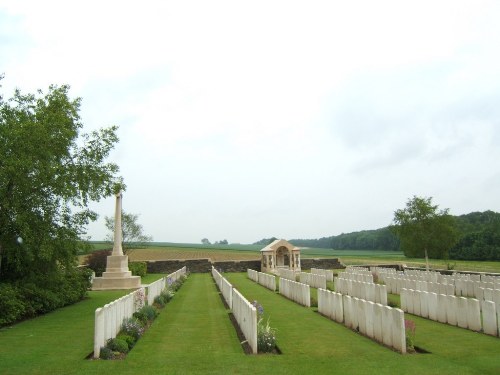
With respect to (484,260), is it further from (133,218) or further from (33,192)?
(33,192)

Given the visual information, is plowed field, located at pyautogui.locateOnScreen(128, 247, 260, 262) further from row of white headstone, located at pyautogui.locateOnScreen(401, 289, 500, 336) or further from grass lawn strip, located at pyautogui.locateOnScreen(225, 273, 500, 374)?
grass lawn strip, located at pyautogui.locateOnScreen(225, 273, 500, 374)

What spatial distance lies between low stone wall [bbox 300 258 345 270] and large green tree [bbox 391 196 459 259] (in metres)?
10.4

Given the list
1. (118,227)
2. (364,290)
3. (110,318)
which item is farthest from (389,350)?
(118,227)

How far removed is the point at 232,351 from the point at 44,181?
8.76 m

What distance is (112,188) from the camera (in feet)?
55.2

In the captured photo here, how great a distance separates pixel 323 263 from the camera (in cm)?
4419

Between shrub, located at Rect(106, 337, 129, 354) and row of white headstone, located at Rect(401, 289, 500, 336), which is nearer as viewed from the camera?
shrub, located at Rect(106, 337, 129, 354)

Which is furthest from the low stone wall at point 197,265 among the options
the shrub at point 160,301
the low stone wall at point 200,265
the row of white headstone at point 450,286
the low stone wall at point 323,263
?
the shrub at point 160,301

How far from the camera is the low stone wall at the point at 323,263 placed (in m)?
43.7

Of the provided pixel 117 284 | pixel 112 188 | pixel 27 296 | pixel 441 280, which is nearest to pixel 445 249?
pixel 441 280

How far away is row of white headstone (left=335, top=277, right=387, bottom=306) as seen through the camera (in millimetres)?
15008

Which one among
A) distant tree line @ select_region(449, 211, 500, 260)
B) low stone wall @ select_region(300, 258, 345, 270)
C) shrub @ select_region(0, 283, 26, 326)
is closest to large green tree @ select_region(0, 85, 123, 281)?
shrub @ select_region(0, 283, 26, 326)

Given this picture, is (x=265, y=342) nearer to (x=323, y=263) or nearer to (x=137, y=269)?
(x=137, y=269)

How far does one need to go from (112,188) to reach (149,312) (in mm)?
6025
